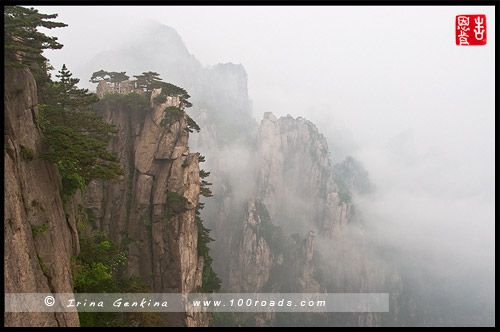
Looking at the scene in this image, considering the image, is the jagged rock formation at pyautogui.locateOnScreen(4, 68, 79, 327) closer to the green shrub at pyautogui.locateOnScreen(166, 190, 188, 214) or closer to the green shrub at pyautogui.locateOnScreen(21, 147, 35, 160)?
the green shrub at pyautogui.locateOnScreen(21, 147, 35, 160)

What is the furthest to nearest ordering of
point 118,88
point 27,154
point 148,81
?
point 118,88
point 148,81
point 27,154

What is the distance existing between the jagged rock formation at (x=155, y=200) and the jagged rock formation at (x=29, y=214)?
1470 centimetres

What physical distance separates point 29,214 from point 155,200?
1803 centimetres

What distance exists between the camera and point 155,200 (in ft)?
Answer: 100

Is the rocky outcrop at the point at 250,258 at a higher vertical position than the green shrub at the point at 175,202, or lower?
lower

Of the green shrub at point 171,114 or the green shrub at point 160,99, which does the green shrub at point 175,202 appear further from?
the green shrub at point 160,99

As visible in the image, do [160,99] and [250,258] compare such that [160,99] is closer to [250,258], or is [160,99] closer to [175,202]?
[175,202]

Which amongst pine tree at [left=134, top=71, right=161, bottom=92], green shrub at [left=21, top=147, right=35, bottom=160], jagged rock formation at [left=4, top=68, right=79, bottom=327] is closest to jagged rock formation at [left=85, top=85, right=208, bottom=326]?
pine tree at [left=134, top=71, right=161, bottom=92]

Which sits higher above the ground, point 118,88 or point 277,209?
point 118,88

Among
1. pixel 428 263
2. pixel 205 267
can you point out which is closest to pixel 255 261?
pixel 205 267

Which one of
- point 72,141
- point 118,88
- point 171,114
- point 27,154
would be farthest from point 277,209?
point 27,154

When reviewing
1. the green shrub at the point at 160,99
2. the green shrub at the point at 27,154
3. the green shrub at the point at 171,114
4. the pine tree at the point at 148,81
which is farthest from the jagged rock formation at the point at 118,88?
the green shrub at the point at 27,154

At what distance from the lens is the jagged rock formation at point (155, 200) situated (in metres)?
29.4

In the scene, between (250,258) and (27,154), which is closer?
(27,154)
